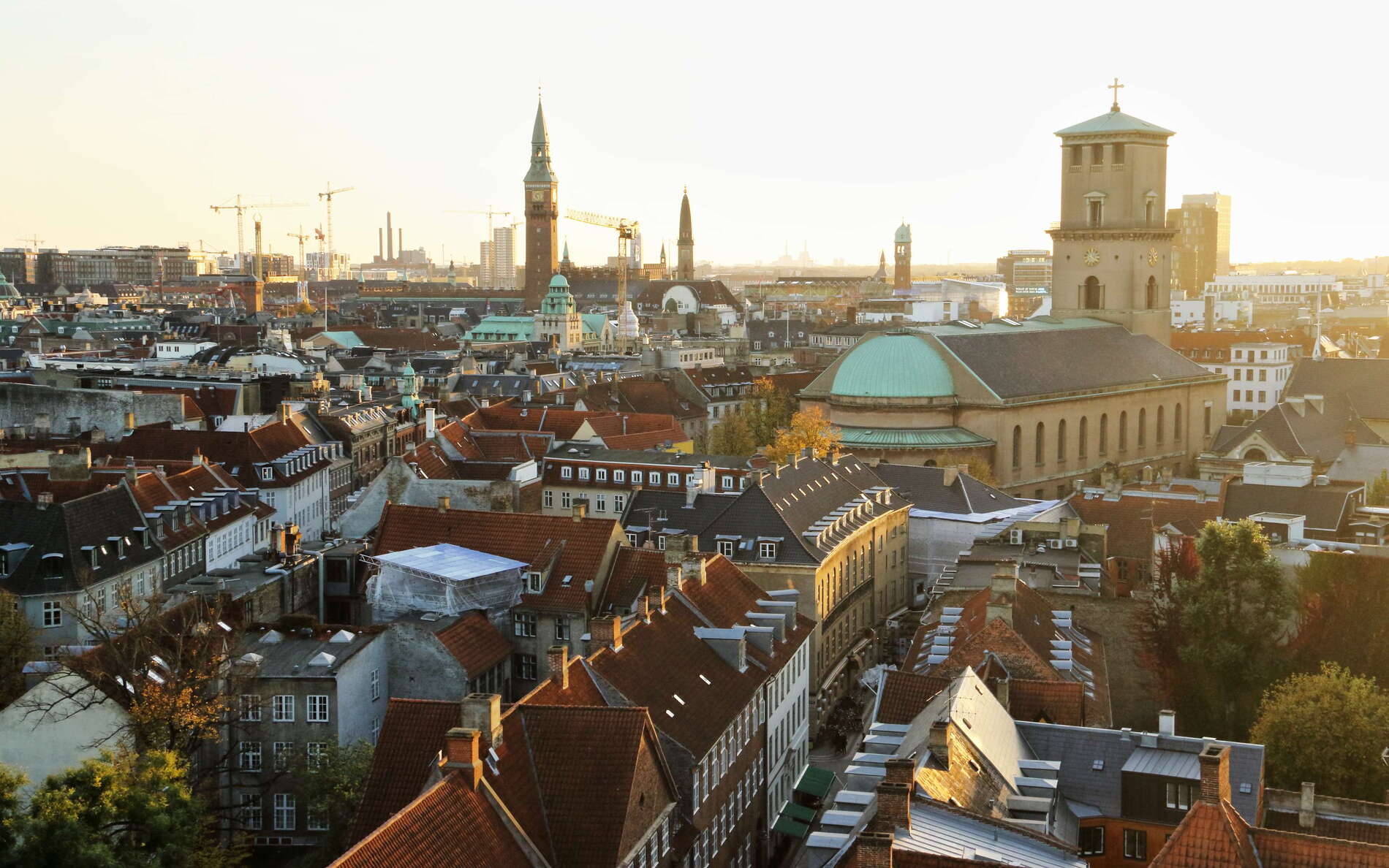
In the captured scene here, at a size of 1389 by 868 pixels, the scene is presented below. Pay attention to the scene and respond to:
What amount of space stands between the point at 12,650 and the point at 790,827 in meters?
23.8

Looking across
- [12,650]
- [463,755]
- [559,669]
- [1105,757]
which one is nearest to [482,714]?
[463,755]

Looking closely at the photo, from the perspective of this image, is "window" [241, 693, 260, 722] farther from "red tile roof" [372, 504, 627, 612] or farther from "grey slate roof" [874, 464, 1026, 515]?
"grey slate roof" [874, 464, 1026, 515]

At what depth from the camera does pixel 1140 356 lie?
128 metres

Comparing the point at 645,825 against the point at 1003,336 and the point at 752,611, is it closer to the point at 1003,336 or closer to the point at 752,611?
the point at 752,611

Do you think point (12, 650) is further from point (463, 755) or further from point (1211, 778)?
point (1211, 778)

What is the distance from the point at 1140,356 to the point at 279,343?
7812 centimetres

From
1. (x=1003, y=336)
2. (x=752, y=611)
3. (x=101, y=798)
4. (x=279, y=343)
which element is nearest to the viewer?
(x=101, y=798)

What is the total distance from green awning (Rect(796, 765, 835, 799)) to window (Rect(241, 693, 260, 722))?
17.8 meters

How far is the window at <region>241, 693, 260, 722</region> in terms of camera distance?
46281 mm

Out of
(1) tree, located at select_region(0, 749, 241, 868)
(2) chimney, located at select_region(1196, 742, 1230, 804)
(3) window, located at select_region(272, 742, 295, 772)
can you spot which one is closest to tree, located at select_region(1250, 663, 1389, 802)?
(2) chimney, located at select_region(1196, 742, 1230, 804)

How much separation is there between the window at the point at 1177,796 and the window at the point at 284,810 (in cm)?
2315

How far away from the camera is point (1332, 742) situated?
4456 centimetres

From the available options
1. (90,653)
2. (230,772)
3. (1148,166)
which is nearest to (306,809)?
(230,772)

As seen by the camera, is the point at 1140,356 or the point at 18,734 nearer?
the point at 18,734
